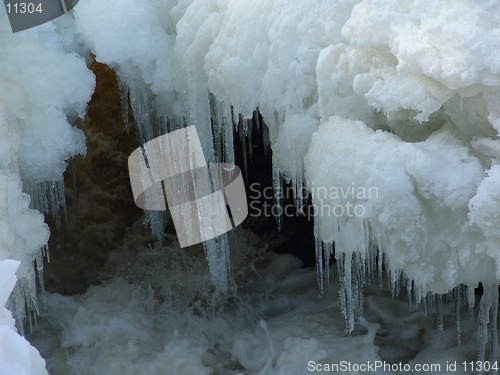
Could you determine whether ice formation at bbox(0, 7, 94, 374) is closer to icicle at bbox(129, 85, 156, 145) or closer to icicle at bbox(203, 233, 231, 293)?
icicle at bbox(129, 85, 156, 145)

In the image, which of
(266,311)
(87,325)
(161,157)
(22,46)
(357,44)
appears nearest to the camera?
(357,44)

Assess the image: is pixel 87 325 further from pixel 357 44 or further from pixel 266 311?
pixel 357 44

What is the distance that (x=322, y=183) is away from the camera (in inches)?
102

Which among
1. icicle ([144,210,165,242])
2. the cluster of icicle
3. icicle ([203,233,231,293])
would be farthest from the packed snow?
icicle ([144,210,165,242])

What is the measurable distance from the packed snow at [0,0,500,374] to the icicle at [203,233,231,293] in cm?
87

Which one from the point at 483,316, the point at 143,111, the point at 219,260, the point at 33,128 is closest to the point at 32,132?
the point at 33,128

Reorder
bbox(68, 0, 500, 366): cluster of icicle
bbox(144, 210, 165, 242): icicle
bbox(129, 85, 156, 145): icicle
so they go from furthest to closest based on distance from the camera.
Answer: bbox(144, 210, 165, 242): icicle, bbox(129, 85, 156, 145): icicle, bbox(68, 0, 500, 366): cluster of icicle

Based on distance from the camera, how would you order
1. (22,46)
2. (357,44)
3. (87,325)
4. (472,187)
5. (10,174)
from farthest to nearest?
(87,325) → (22,46) → (10,174) → (357,44) → (472,187)

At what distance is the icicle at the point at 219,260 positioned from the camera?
4.21m

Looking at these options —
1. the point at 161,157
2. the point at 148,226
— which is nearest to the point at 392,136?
the point at 161,157

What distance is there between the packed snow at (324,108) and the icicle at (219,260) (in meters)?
0.87

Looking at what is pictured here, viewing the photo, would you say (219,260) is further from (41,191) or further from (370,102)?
(370,102)

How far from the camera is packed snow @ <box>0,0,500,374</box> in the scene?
227cm

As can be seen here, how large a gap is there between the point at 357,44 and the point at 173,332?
279cm
